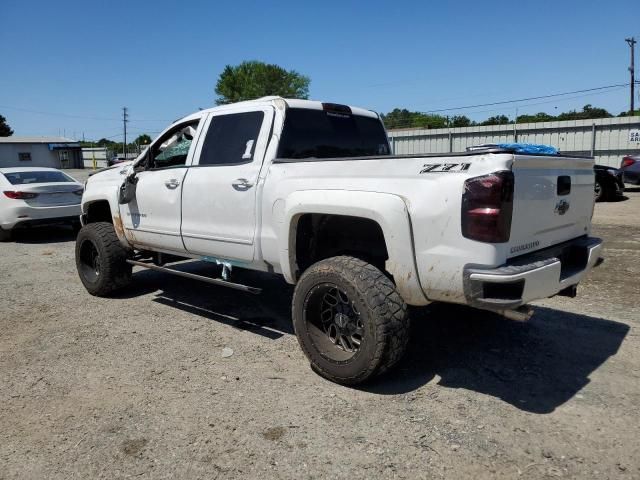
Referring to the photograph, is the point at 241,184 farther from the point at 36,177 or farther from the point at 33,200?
the point at 36,177

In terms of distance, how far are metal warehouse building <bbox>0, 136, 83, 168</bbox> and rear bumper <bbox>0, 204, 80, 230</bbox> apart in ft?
156

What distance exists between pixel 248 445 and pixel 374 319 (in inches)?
41.9

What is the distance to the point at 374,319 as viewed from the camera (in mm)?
3301

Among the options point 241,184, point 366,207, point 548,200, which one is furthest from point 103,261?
point 548,200

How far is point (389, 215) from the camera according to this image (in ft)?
10.7

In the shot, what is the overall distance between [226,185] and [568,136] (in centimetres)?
1834

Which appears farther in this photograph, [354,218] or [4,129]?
[4,129]

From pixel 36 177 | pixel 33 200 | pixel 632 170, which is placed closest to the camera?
pixel 33 200

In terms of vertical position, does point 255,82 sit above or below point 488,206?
above

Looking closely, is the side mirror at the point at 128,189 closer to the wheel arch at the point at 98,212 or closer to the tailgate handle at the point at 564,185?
the wheel arch at the point at 98,212

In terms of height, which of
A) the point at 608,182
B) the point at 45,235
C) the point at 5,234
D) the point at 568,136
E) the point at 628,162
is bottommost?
the point at 45,235

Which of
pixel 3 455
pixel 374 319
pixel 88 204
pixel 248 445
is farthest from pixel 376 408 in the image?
pixel 88 204

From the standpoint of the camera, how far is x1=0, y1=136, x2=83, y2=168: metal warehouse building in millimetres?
54375

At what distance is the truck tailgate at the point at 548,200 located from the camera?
3.10 metres
